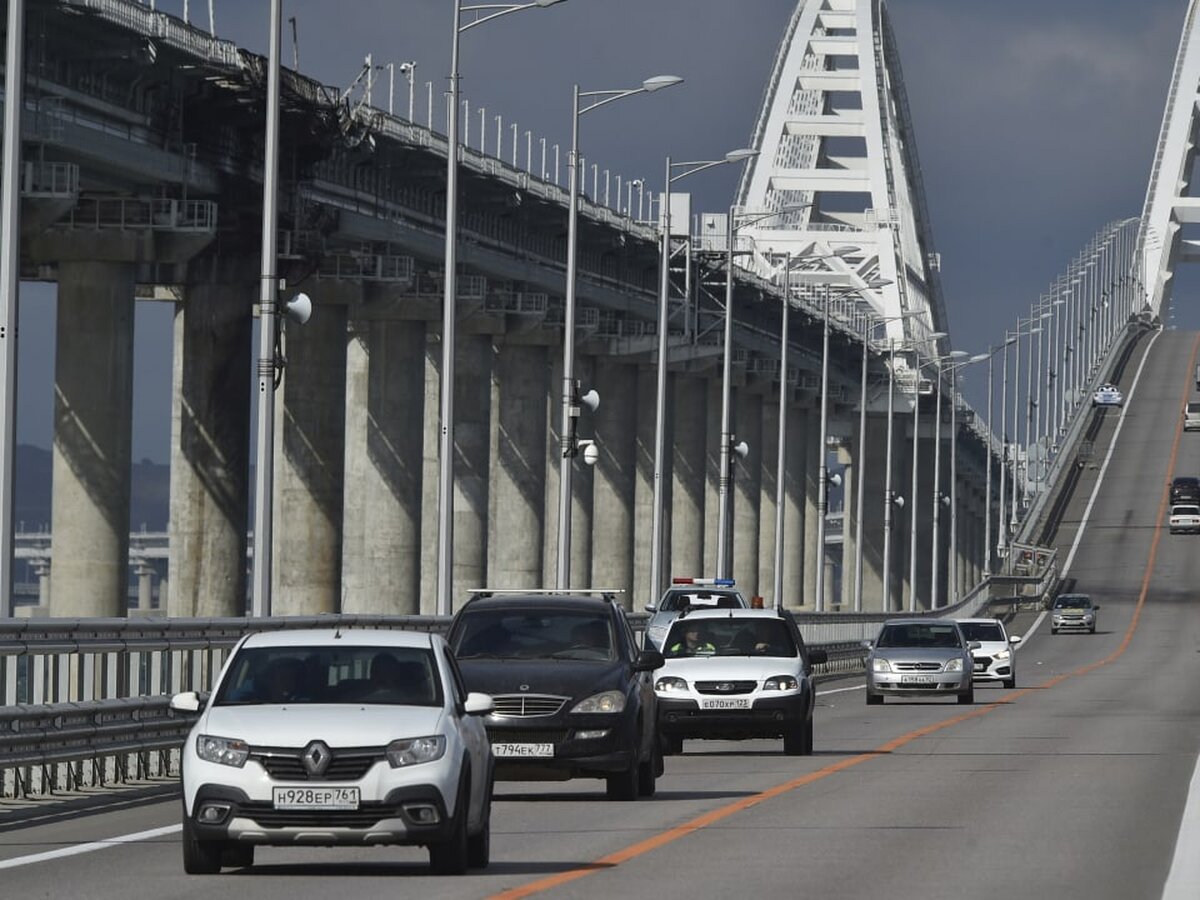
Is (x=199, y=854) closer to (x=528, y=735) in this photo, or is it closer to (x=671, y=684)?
(x=528, y=735)

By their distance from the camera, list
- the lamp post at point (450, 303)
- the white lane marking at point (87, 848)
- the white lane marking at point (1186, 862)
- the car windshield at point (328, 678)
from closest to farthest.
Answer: the white lane marking at point (1186, 862), the car windshield at point (328, 678), the white lane marking at point (87, 848), the lamp post at point (450, 303)

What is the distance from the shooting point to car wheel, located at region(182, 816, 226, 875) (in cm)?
1530

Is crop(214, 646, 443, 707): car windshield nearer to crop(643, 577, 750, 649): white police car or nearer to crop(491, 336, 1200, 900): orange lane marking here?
crop(491, 336, 1200, 900): orange lane marking

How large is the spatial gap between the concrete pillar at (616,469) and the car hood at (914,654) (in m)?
52.2

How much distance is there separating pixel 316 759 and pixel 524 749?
6679mm

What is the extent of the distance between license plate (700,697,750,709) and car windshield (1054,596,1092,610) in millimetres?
71403

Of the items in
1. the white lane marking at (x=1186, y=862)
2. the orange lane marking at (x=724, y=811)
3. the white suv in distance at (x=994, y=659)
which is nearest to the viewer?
the white lane marking at (x=1186, y=862)

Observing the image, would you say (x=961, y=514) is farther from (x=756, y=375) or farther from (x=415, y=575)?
(x=415, y=575)

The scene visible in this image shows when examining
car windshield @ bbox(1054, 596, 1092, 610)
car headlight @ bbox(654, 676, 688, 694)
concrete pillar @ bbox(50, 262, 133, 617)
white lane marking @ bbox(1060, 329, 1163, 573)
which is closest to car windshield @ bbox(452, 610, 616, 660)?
car headlight @ bbox(654, 676, 688, 694)

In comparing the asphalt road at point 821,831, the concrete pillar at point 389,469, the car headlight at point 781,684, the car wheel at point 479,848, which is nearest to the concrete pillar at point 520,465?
the concrete pillar at point 389,469

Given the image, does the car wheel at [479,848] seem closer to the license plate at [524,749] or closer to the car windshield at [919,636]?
the license plate at [524,749]

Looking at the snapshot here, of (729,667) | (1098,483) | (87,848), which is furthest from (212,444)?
(1098,483)

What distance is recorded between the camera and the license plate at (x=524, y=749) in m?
21.7

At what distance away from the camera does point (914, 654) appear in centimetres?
4622
